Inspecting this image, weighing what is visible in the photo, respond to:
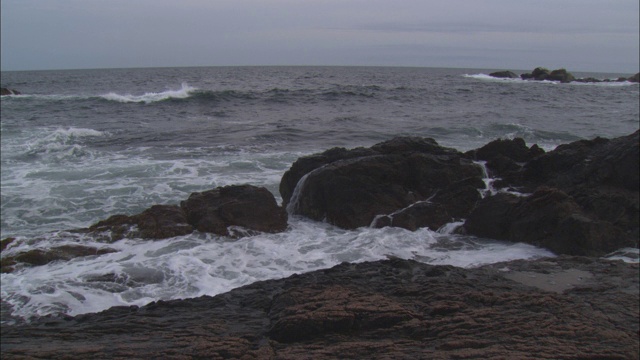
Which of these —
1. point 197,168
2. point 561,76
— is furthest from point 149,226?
point 561,76

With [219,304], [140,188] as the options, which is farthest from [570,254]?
[140,188]

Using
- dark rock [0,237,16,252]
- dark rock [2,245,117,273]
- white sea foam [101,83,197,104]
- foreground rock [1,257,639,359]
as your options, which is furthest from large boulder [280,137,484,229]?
white sea foam [101,83,197,104]

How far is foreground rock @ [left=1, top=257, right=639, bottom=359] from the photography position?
3654mm

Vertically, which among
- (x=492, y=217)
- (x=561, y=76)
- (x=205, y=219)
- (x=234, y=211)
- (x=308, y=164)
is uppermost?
(x=561, y=76)

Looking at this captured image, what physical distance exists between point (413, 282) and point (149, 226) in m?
5.26

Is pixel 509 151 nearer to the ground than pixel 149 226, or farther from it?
farther from it

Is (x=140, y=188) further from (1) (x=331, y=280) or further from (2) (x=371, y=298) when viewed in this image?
(2) (x=371, y=298)

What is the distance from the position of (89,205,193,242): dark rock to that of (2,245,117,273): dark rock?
18.5 inches

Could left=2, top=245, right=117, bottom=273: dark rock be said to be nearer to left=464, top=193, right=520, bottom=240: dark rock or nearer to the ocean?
the ocean

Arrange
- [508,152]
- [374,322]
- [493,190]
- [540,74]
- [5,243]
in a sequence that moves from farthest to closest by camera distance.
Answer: [540,74] → [508,152] → [493,190] → [5,243] → [374,322]

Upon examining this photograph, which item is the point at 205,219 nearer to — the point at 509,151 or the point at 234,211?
the point at 234,211

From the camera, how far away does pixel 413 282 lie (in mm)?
5117

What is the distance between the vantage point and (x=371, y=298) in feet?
14.6

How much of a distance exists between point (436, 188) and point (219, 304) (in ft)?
19.2
